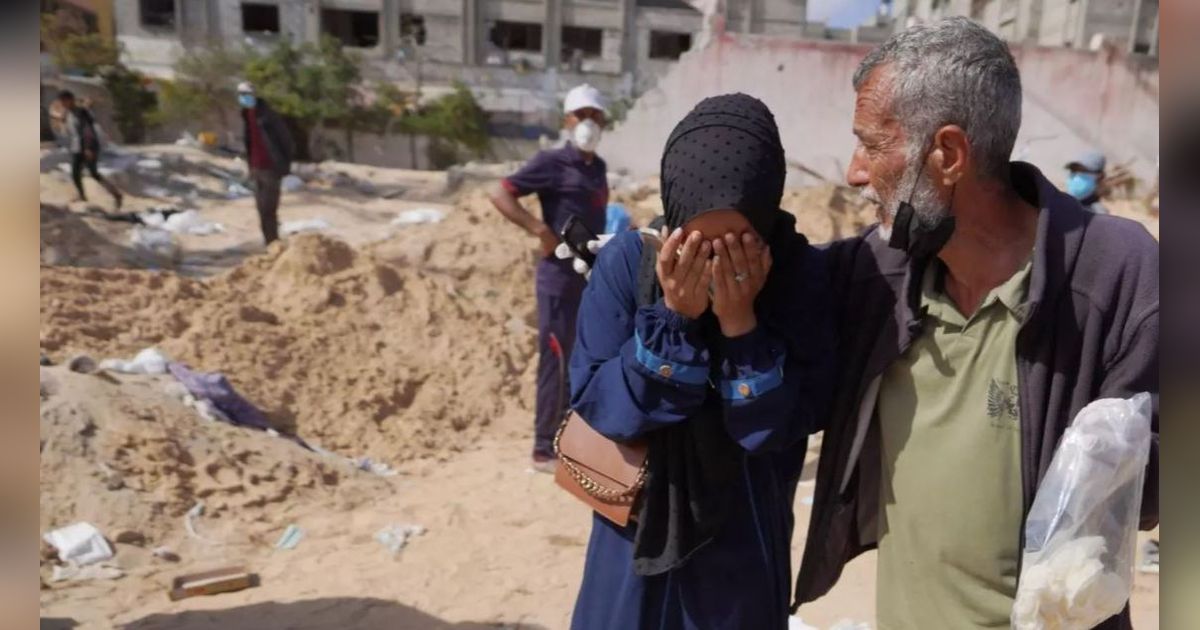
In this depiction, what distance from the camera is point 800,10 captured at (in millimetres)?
25891

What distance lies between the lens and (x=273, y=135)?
9.80 meters

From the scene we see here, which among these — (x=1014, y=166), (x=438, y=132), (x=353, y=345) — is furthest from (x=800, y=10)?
(x=1014, y=166)

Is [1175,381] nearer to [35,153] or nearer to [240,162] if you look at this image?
[35,153]

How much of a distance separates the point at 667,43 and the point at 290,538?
26020 millimetres

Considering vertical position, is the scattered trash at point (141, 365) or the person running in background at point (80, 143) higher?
the person running in background at point (80, 143)

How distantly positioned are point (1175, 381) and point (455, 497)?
4435mm

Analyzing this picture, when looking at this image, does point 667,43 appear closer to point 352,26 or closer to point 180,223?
point 352,26

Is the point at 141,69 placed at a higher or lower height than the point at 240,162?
higher

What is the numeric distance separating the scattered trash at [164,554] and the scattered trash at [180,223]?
848cm

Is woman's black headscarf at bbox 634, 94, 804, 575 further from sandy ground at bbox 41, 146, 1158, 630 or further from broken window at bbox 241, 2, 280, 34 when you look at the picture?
broken window at bbox 241, 2, 280, 34

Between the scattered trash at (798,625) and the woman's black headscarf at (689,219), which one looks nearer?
the woman's black headscarf at (689,219)

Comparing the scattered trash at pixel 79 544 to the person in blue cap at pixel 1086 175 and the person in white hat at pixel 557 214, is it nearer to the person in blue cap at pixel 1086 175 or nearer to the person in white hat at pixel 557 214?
the person in white hat at pixel 557 214

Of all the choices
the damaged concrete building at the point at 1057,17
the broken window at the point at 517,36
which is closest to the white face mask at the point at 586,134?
the damaged concrete building at the point at 1057,17

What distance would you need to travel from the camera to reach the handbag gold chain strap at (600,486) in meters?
1.58
